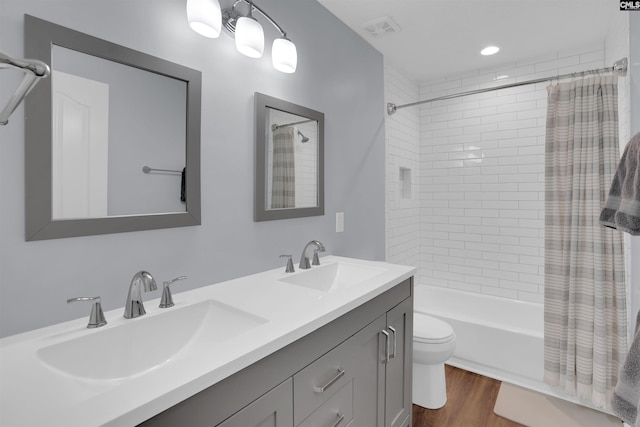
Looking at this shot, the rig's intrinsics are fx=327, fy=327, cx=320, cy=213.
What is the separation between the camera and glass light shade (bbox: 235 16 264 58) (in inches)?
52.1

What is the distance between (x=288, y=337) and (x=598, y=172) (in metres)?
2.13

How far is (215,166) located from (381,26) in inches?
62.3

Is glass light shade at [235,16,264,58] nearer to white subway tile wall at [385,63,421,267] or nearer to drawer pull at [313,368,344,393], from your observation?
drawer pull at [313,368,344,393]

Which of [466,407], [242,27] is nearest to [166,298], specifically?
[242,27]

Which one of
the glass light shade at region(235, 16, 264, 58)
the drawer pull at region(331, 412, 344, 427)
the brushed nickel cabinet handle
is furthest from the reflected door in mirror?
the brushed nickel cabinet handle

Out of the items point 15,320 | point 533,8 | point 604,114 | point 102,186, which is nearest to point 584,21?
point 533,8

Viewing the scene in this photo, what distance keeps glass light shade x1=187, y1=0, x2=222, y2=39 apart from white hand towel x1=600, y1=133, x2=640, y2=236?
4.81 ft

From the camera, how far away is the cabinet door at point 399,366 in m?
1.48

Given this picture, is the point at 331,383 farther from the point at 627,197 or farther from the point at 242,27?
the point at 242,27

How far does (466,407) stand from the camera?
2104 millimetres

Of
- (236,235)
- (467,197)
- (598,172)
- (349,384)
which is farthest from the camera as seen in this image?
(467,197)

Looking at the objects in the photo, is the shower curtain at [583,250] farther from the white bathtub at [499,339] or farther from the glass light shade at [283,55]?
the glass light shade at [283,55]

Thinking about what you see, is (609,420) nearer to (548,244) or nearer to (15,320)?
(548,244)

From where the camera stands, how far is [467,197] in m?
3.14
